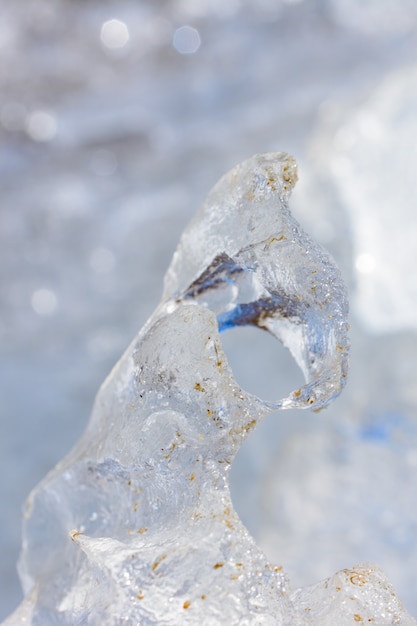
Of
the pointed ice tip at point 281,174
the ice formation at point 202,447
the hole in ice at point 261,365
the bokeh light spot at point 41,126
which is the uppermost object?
the bokeh light spot at point 41,126

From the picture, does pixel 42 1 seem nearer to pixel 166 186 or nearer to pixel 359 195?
pixel 166 186

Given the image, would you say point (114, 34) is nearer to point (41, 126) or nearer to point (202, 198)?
point (41, 126)

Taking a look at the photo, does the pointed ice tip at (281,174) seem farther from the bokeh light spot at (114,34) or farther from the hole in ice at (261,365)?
the bokeh light spot at (114,34)

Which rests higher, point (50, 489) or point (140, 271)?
point (140, 271)

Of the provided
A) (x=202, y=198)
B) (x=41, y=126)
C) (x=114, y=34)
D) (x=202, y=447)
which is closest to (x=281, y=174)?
(x=202, y=447)

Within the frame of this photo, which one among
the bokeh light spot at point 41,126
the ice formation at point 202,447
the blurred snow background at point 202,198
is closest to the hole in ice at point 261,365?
the blurred snow background at point 202,198

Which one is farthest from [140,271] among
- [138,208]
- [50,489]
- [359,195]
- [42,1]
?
[42,1]

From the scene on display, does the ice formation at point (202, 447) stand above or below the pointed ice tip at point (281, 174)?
below
